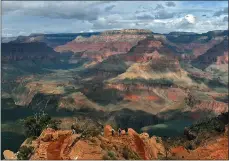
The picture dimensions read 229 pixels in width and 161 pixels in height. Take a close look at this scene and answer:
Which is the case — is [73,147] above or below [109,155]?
above

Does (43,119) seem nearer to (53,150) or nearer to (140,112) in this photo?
(53,150)

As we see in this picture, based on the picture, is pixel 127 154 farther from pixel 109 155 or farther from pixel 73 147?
pixel 73 147

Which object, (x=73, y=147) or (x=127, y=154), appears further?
(x=127, y=154)

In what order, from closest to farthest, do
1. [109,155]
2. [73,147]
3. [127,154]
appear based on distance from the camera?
[73,147] → [109,155] → [127,154]

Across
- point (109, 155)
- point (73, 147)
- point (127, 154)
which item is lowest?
point (127, 154)

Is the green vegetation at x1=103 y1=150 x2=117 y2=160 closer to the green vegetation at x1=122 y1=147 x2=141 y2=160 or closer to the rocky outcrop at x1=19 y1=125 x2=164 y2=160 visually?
the rocky outcrop at x1=19 y1=125 x2=164 y2=160

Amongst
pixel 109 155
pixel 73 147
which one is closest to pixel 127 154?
pixel 109 155

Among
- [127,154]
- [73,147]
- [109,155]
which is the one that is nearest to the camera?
[73,147]

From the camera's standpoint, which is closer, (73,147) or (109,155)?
(73,147)

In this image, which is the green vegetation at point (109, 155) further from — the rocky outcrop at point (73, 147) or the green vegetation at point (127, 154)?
the green vegetation at point (127, 154)

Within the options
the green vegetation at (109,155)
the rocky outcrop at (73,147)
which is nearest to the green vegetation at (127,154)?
the rocky outcrop at (73,147)

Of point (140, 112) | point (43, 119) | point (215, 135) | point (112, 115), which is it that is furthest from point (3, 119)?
point (215, 135)
